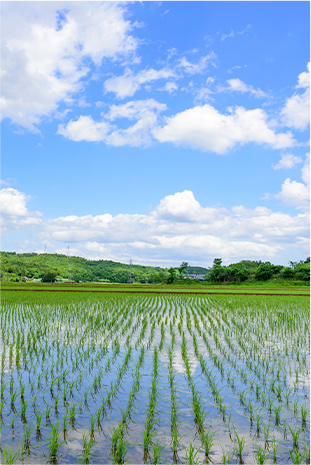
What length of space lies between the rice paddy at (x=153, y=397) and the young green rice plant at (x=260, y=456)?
2cm

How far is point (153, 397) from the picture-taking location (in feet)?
12.2

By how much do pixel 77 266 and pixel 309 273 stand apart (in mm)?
70155

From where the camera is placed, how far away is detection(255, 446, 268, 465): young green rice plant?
2.50m

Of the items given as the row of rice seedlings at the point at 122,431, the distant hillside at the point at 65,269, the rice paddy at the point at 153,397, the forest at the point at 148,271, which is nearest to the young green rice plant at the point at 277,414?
the rice paddy at the point at 153,397

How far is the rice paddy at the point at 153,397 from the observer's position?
8.96ft

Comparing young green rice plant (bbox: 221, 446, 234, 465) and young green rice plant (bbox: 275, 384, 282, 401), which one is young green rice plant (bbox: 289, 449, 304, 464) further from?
young green rice plant (bbox: 275, 384, 282, 401)

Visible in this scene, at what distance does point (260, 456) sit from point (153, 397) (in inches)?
60.1

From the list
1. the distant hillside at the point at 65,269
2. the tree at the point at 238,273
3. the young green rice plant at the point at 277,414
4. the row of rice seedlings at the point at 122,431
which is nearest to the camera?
the row of rice seedlings at the point at 122,431

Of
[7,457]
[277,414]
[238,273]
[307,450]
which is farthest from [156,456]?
[238,273]

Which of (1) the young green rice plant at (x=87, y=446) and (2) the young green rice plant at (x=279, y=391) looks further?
(2) the young green rice plant at (x=279, y=391)

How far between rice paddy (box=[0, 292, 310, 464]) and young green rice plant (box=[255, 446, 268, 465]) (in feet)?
0.08

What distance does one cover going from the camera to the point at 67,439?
288 cm

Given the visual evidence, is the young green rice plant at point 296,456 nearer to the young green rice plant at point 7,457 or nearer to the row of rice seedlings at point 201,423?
the row of rice seedlings at point 201,423

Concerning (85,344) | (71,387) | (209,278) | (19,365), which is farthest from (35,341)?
(209,278)
